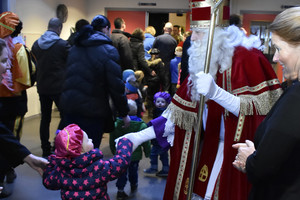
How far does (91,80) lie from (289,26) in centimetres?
210

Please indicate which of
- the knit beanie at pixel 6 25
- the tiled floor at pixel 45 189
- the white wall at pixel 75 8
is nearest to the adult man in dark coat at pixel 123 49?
the tiled floor at pixel 45 189

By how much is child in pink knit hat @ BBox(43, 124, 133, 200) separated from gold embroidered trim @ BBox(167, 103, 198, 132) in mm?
396

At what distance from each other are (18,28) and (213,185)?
8.66 feet

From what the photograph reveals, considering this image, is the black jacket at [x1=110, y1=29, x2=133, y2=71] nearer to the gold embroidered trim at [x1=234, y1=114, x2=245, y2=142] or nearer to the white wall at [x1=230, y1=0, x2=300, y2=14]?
the gold embroidered trim at [x1=234, y1=114, x2=245, y2=142]

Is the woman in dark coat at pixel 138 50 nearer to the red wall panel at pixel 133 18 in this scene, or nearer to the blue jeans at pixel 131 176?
the blue jeans at pixel 131 176

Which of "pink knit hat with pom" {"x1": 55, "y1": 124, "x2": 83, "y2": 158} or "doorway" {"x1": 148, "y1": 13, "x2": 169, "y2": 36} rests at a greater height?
"doorway" {"x1": 148, "y1": 13, "x2": 169, "y2": 36}

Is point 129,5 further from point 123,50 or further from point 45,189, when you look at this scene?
point 45,189

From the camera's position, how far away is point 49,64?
4.82 m

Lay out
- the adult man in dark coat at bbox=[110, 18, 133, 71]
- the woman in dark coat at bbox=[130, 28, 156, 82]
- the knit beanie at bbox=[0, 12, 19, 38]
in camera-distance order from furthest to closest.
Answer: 1. the woman in dark coat at bbox=[130, 28, 156, 82]
2. the adult man in dark coat at bbox=[110, 18, 133, 71]
3. the knit beanie at bbox=[0, 12, 19, 38]

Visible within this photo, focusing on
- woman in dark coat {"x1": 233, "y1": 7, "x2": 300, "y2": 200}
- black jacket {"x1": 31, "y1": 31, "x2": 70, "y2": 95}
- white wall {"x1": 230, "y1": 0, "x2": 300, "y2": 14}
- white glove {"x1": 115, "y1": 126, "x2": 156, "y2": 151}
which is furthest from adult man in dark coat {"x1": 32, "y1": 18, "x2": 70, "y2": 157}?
white wall {"x1": 230, "y1": 0, "x2": 300, "y2": 14}

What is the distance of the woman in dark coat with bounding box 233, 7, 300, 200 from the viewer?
137cm

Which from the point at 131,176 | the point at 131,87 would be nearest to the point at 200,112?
the point at 131,176

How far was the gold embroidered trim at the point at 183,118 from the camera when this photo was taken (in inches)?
96.3

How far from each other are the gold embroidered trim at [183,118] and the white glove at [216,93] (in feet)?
0.92
